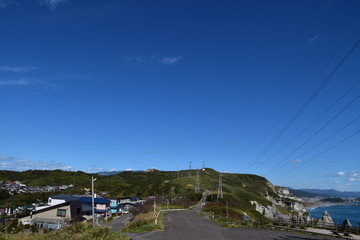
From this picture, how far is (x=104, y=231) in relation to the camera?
20.0m

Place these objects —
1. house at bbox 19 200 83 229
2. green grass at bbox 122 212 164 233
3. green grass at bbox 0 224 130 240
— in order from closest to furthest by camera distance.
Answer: green grass at bbox 0 224 130 240 < green grass at bbox 122 212 164 233 < house at bbox 19 200 83 229

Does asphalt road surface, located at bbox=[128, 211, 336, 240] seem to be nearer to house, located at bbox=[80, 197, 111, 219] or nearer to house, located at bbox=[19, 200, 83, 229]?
house, located at bbox=[19, 200, 83, 229]

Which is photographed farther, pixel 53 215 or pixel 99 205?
pixel 99 205

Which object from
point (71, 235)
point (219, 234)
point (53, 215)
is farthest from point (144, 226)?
point (53, 215)

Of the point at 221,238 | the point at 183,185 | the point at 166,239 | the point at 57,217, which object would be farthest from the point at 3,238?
the point at 183,185

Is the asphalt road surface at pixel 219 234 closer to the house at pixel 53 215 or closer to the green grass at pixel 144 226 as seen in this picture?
the green grass at pixel 144 226

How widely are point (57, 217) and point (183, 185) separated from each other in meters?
107

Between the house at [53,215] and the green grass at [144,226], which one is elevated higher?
the green grass at [144,226]

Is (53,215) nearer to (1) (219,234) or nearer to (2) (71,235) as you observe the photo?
(1) (219,234)

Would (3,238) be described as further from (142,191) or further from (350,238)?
(142,191)

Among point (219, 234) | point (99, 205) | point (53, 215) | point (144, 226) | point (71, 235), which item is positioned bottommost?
point (99, 205)

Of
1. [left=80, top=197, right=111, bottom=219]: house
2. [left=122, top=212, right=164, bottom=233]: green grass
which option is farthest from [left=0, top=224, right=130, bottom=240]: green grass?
[left=80, top=197, right=111, bottom=219]: house

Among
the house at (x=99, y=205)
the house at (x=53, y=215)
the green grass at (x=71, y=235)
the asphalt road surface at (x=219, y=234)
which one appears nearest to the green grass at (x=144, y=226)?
the asphalt road surface at (x=219, y=234)

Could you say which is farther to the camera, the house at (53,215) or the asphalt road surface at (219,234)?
the house at (53,215)
